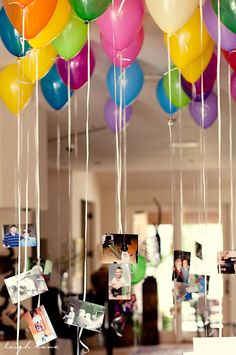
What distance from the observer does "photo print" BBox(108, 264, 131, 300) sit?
8.59 ft

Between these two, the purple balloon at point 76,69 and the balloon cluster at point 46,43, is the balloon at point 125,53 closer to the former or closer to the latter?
the balloon cluster at point 46,43

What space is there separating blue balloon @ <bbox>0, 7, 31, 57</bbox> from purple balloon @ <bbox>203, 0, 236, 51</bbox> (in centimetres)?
77

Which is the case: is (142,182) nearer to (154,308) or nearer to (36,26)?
(154,308)

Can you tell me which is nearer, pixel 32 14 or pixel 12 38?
pixel 32 14

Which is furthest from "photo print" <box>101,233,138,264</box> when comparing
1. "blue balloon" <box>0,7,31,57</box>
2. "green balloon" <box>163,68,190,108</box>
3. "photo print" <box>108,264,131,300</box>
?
"green balloon" <box>163,68,190,108</box>

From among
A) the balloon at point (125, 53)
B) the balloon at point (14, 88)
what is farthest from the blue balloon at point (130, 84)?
the balloon at point (125, 53)

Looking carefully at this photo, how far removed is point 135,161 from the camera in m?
8.40

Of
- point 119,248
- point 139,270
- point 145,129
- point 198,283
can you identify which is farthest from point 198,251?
point 145,129

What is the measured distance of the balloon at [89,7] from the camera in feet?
8.58

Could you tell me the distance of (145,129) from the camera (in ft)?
20.6

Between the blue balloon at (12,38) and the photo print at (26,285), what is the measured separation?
98 centimetres

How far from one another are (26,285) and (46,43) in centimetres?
98

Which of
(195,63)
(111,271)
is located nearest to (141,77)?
(195,63)

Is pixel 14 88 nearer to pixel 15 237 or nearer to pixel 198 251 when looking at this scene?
pixel 15 237
